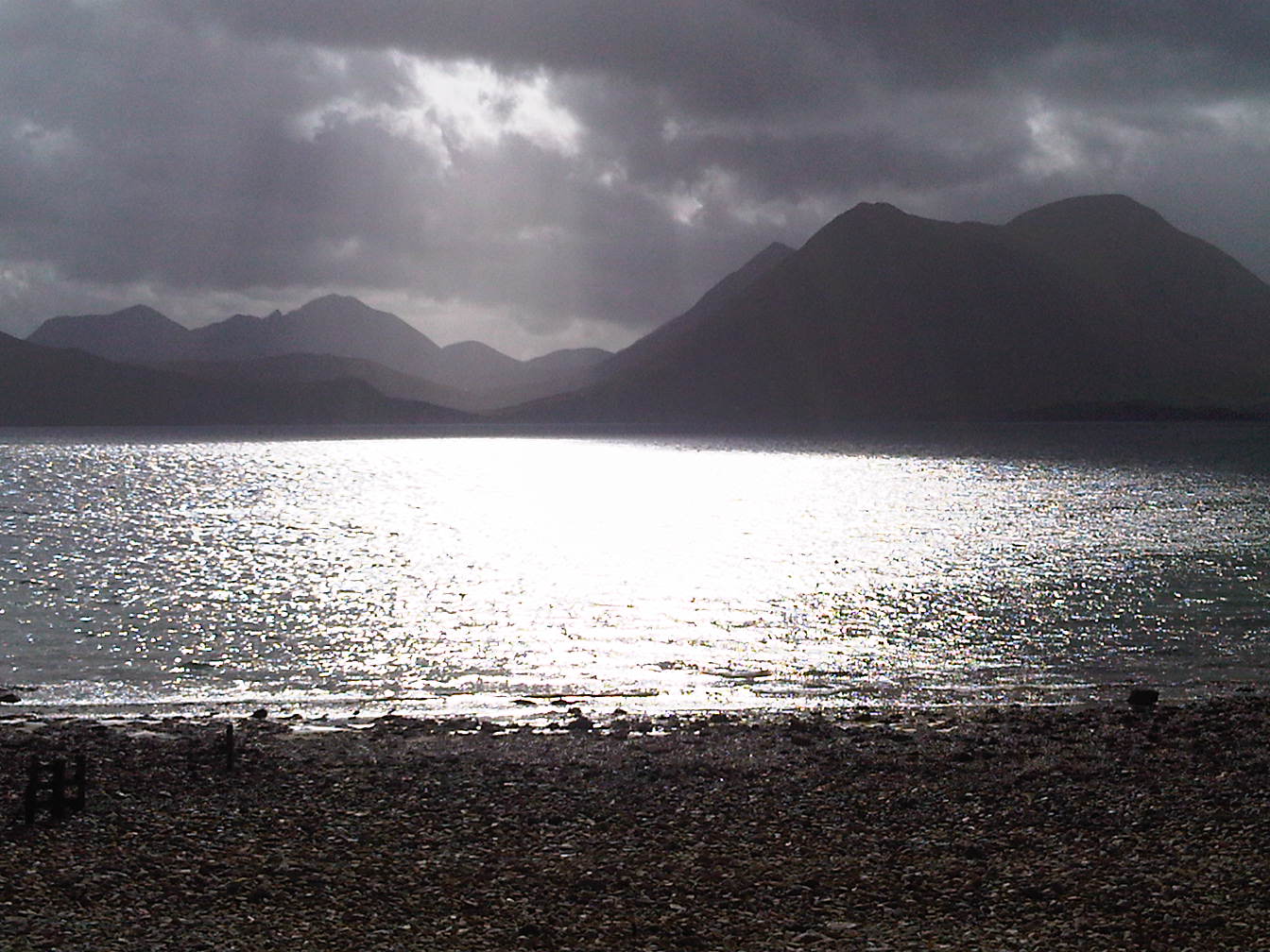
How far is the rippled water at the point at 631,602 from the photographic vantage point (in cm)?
3278

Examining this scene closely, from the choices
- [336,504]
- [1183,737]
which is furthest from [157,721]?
[336,504]

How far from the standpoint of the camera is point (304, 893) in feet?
48.1

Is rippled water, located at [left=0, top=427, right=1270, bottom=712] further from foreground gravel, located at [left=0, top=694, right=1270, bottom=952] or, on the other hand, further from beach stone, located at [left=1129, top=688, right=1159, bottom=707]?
foreground gravel, located at [left=0, top=694, right=1270, bottom=952]

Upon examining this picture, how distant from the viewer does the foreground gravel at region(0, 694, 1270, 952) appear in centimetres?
1359

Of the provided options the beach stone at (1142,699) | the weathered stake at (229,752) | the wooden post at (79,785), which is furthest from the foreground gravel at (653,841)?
the beach stone at (1142,699)

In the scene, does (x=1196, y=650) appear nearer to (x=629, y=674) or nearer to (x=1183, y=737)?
(x=1183, y=737)

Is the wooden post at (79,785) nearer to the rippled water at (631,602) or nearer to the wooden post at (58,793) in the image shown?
the wooden post at (58,793)

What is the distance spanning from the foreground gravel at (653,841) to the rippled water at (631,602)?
6934mm

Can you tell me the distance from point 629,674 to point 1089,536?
172ft

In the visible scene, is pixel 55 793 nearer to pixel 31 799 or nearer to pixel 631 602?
pixel 31 799

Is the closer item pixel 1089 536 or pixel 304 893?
pixel 304 893

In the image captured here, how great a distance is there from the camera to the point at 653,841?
17.0 meters

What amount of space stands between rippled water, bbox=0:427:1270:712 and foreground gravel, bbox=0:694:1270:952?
6.93 m

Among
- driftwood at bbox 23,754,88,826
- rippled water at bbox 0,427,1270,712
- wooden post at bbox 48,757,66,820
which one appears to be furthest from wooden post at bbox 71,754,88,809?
rippled water at bbox 0,427,1270,712
